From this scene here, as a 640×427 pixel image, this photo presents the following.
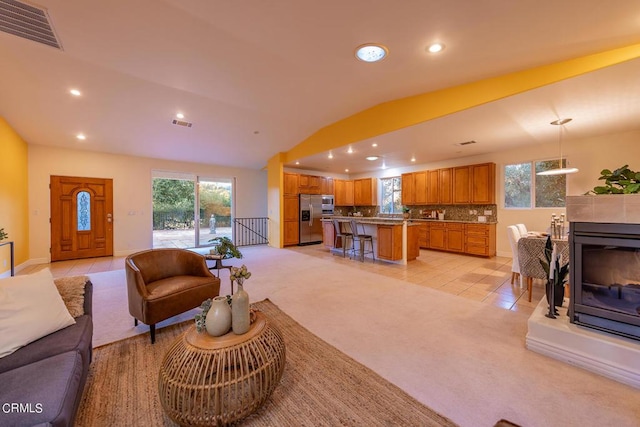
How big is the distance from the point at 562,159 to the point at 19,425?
8.19m

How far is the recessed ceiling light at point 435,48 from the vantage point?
2649mm

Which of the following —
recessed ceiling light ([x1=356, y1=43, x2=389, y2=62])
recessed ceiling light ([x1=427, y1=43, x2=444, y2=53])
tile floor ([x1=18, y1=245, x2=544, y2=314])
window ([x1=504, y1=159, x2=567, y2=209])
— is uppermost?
recessed ceiling light ([x1=356, y1=43, x2=389, y2=62])

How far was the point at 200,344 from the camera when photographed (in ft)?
4.92

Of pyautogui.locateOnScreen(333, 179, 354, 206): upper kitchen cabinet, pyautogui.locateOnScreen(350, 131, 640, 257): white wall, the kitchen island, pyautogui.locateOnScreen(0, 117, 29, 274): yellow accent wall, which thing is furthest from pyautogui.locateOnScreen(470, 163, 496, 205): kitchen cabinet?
pyautogui.locateOnScreen(0, 117, 29, 274): yellow accent wall

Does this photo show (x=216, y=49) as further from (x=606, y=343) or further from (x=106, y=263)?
(x=106, y=263)

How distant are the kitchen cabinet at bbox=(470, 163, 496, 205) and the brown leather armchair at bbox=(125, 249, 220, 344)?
6504mm

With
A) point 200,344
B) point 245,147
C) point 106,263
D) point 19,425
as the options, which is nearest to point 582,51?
point 200,344

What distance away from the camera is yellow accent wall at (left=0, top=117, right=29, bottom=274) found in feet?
14.1

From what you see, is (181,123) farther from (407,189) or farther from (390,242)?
(407,189)

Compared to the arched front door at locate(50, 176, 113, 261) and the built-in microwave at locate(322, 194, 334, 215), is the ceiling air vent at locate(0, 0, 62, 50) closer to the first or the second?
the arched front door at locate(50, 176, 113, 261)

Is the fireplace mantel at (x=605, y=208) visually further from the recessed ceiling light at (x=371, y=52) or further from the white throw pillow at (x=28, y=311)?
the white throw pillow at (x=28, y=311)

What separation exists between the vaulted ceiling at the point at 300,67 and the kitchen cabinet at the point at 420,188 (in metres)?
1.86

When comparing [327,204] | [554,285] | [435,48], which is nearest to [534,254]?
[554,285]

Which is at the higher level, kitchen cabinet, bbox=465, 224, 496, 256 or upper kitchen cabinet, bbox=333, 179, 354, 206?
upper kitchen cabinet, bbox=333, 179, 354, 206
